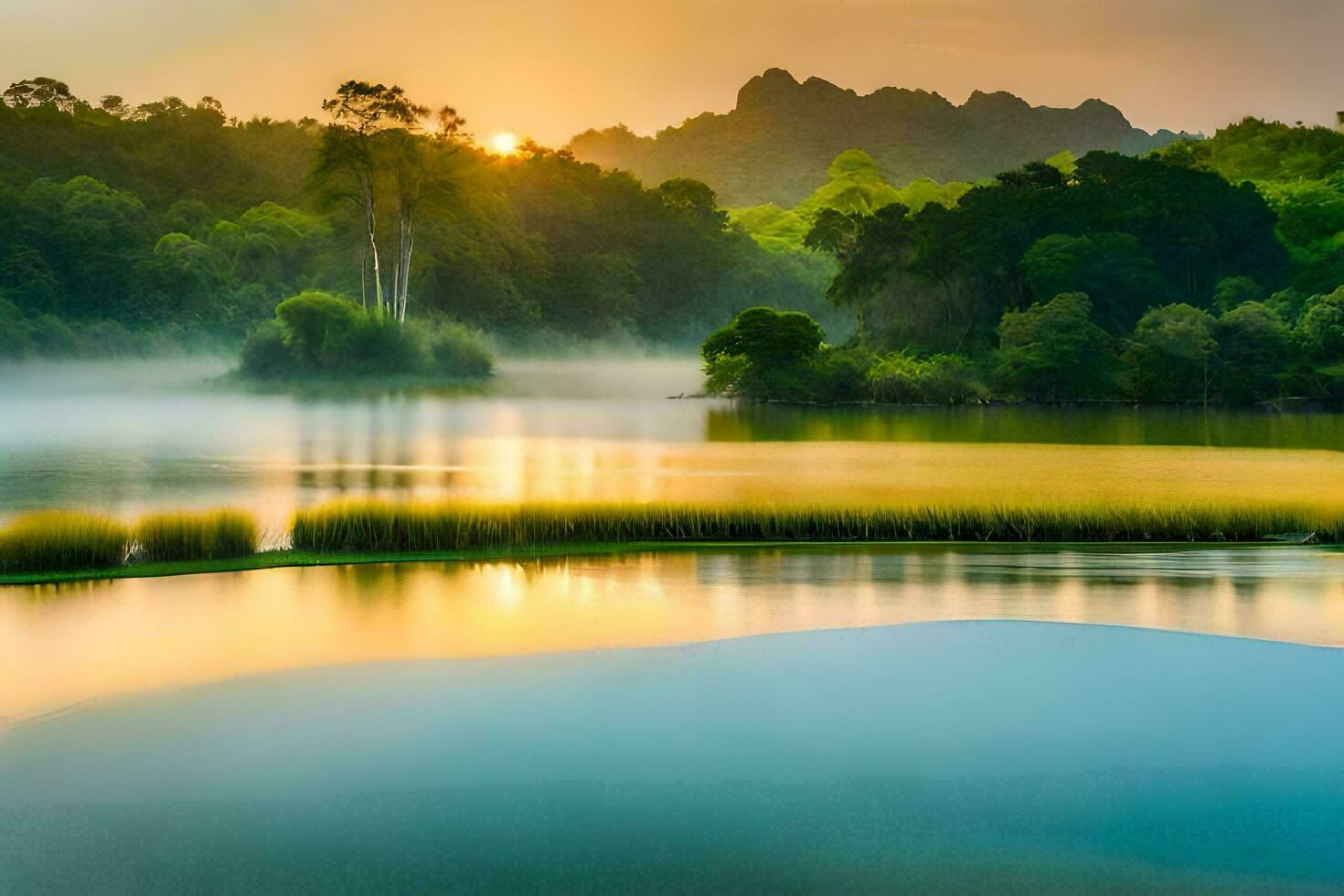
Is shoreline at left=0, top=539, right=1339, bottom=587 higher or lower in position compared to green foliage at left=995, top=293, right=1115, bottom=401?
lower

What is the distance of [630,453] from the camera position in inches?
1059

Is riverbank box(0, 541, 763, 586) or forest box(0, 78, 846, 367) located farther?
forest box(0, 78, 846, 367)

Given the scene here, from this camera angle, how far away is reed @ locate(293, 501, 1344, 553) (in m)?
14.9

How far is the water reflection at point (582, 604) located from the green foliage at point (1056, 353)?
3229 cm

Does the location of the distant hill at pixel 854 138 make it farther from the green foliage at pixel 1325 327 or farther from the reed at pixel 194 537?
the reed at pixel 194 537

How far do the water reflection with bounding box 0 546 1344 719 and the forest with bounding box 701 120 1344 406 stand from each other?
109 ft

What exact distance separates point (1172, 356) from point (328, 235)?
130ft

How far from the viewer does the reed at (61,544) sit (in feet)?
41.9

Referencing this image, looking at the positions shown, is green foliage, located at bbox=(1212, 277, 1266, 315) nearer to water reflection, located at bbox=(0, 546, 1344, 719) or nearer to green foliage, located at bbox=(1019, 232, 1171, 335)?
green foliage, located at bbox=(1019, 232, 1171, 335)

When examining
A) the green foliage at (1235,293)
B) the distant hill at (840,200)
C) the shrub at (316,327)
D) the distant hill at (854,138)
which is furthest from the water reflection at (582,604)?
the distant hill at (854,138)

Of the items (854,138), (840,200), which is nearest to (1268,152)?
(840,200)

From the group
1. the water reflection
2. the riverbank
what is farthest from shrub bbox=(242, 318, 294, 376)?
the water reflection

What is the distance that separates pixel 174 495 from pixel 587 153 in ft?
425

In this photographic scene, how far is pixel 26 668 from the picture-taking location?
359 inches
